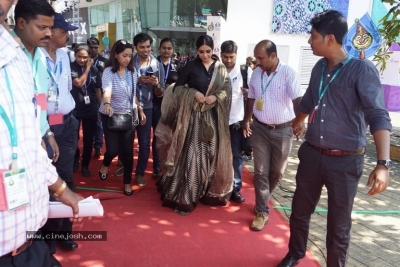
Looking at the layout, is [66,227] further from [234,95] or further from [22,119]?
[234,95]

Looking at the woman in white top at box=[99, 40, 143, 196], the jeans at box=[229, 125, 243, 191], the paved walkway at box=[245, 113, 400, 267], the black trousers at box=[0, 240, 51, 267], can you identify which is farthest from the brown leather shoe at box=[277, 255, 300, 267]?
the woman in white top at box=[99, 40, 143, 196]

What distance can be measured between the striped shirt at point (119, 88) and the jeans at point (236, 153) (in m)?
1.23

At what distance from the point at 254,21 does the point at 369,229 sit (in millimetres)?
7449

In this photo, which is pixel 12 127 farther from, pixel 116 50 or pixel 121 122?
pixel 116 50

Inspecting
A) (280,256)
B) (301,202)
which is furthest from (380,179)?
(280,256)

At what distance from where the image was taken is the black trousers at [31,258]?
49.9 inches

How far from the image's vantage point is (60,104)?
9.18ft

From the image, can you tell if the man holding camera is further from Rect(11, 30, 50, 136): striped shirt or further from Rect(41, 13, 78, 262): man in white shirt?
Rect(11, 30, 50, 136): striped shirt

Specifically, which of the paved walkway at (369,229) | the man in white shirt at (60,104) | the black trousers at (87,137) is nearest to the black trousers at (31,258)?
the man in white shirt at (60,104)

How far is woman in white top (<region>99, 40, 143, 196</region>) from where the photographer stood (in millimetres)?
3992

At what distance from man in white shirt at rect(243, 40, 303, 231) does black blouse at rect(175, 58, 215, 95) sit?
48 cm

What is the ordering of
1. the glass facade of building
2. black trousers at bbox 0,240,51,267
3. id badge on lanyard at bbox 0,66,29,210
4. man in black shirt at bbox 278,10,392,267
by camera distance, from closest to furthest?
id badge on lanyard at bbox 0,66,29,210, black trousers at bbox 0,240,51,267, man in black shirt at bbox 278,10,392,267, the glass facade of building

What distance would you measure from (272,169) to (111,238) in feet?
5.67

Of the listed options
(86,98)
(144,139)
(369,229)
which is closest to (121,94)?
(144,139)
